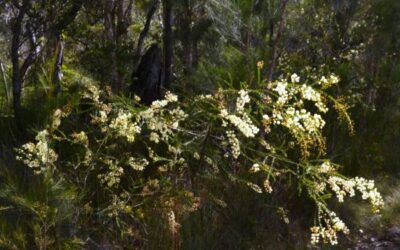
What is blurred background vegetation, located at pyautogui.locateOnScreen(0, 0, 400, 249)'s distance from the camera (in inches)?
130

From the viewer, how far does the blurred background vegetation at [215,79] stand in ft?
10.9

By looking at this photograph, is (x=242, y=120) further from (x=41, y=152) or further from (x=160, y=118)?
(x=41, y=152)

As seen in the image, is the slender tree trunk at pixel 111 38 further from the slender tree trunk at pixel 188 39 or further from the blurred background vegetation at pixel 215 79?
the slender tree trunk at pixel 188 39

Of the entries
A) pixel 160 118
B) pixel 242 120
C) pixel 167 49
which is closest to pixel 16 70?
pixel 167 49

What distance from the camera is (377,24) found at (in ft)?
22.1

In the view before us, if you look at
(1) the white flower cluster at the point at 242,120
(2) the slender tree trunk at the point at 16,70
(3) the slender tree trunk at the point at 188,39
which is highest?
(3) the slender tree trunk at the point at 188,39

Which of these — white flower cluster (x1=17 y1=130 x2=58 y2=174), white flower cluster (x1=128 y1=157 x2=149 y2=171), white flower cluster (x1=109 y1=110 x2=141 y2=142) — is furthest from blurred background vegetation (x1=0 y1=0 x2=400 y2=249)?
white flower cluster (x1=109 y1=110 x2=141 y2=142)

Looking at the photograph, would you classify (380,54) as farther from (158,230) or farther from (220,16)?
(158,230)

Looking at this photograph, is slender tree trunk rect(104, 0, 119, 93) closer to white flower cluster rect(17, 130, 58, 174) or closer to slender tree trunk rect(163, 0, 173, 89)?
slender tree trunk rect(163, 0, 173, 89)

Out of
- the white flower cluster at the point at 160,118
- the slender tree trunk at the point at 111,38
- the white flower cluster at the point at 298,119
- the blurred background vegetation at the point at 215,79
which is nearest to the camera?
the white flower cluster at the point at 298,119

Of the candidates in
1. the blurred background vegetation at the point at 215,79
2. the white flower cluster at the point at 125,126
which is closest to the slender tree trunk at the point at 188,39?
the blurred background vegetation at the point at 215,79

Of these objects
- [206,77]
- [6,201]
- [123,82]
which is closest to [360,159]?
[206,77]

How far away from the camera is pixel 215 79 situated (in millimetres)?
5129

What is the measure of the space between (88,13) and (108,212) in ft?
9.86
